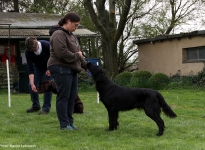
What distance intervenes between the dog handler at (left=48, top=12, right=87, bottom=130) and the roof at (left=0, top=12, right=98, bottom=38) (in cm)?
999

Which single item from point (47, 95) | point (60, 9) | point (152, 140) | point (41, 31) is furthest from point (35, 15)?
point (152, 140)

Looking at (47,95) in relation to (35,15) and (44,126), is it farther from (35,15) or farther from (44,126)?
(35,15)

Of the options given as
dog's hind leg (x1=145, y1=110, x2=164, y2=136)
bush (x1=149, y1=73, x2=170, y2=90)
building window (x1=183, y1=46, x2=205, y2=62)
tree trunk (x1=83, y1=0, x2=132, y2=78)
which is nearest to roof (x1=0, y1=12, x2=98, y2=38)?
tree trunk (x1=83, y1=0, x2=132, y2=78)

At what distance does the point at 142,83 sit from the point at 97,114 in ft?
27.1

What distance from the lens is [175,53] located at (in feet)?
59.4

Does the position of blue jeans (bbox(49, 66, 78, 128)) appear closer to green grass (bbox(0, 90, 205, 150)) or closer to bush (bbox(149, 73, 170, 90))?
green grass (bbox(0, 90, 205, 150))

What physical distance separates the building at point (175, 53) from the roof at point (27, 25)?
3507 mm

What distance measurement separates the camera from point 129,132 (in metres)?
6.17

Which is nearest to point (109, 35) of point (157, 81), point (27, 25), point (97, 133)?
point (27, 25)

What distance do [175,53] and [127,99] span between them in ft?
40.7

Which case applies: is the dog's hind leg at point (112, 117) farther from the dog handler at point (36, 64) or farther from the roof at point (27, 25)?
the roof at point (27, 25)

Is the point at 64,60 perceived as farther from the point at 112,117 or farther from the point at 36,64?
the point at 36,64

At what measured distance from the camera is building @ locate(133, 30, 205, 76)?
16.8 meters

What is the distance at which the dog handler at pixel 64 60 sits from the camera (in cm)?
605
